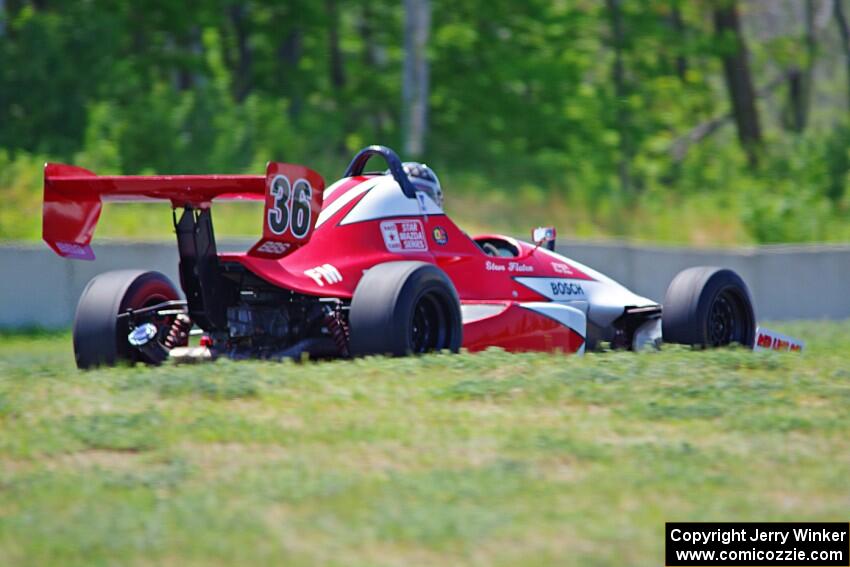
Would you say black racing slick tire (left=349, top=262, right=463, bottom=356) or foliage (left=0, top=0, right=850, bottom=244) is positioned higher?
foliage (left=0, top=0, right=850, bottom=244)

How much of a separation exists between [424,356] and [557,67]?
888 inches

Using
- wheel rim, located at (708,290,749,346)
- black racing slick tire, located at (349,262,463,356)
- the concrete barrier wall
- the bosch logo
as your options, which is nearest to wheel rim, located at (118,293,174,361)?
black racing slick tire, located at (349,262,463,356)

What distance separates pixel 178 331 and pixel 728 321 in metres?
4.23

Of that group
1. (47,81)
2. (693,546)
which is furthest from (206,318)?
(47,81)

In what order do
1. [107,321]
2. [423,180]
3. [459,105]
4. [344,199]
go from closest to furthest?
1. [107,321]
2. [344,199]
3. [423,180]
4. [459,105]

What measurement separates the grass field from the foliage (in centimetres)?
1571

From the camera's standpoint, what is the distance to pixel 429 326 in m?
8.69

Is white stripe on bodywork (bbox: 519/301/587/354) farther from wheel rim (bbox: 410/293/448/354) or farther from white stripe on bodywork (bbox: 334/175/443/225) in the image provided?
white stripe on bodywork (bbox: 334/175/443/225)

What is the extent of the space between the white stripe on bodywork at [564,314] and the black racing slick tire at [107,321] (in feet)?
8.82

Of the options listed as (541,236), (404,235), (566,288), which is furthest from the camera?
(541,236)

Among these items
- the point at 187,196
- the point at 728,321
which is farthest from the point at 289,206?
the point at 728,321

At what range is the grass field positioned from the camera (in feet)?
15.5

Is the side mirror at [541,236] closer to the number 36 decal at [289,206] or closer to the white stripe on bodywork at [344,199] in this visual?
the white stripe on bodywork at [344,199]

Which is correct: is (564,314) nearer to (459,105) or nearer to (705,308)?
(705,308)
